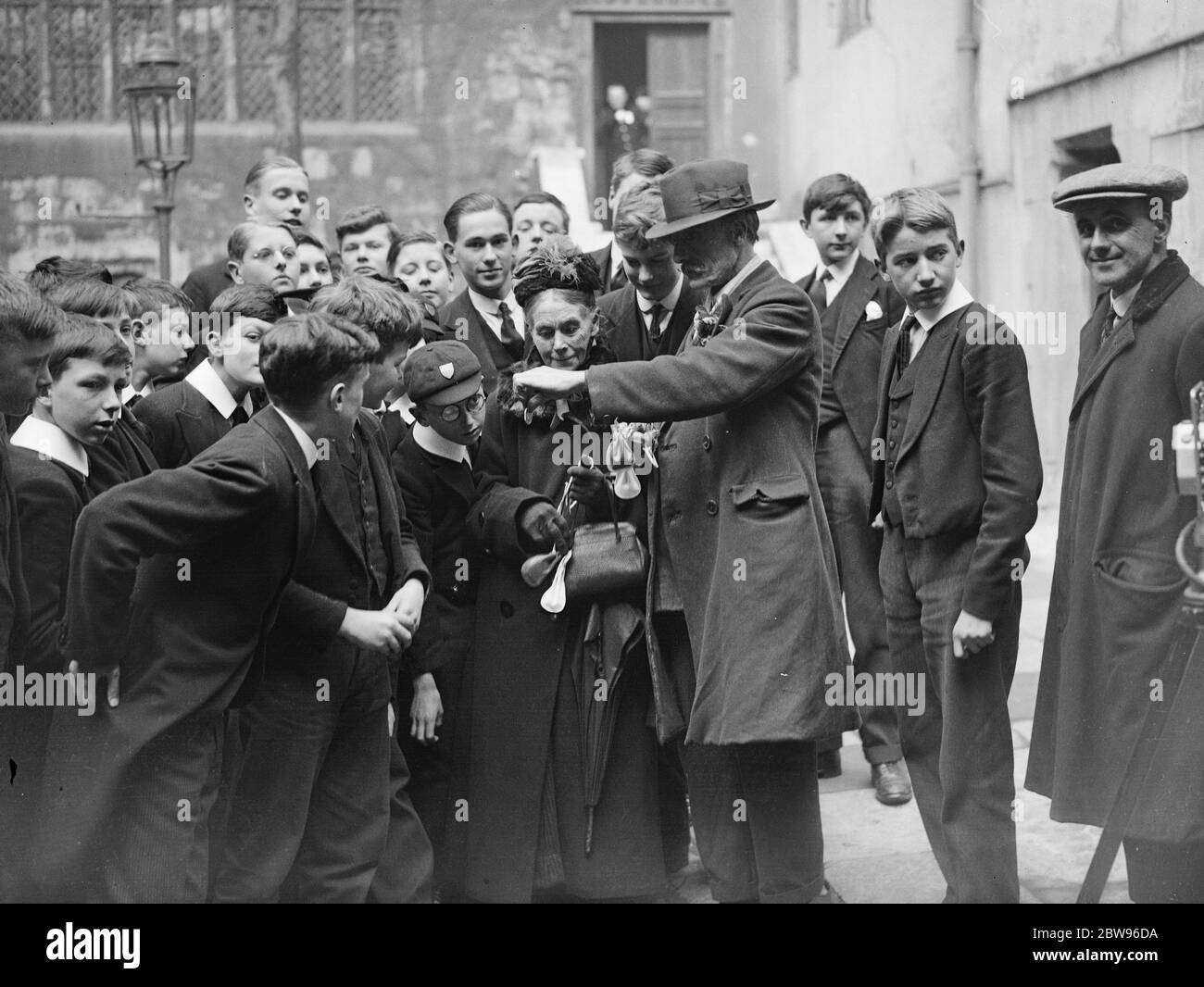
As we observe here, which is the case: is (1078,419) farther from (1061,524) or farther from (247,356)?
(247,356)

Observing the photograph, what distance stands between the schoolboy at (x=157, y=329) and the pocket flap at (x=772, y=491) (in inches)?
72.1

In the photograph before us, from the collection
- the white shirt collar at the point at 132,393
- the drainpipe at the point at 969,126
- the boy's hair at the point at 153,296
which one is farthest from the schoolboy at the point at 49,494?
the drainpipe at the point at 969,126

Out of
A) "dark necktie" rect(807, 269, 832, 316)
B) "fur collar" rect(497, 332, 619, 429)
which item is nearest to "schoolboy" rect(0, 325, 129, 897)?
"fur collar" rect(497, 332, 619, 429)

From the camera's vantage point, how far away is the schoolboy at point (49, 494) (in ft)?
11.6

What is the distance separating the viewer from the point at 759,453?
12.6 ft

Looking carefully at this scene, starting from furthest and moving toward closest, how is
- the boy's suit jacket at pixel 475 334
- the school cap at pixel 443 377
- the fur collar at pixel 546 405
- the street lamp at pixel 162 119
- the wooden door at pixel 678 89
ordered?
1. the wooden door at pixel 678 89
2. the street lamp at pixel 162 119
3. the boy's suit jacket at pixel 475 334
4. the fur collar at pixel 546 405
5. the school cap at pixel 443 377

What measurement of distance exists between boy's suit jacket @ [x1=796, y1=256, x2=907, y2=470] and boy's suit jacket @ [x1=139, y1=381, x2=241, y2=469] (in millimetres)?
2259

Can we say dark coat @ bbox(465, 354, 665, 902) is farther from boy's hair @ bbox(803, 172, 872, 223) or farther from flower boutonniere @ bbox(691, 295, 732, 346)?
boy's hair @ bbox(803, 172, 872, 223)

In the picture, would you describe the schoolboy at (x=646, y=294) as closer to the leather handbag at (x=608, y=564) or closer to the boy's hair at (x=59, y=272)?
the leather handbag at (x=608, y=564)

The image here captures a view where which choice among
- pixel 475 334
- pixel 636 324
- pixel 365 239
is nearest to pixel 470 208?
pixel 475 334

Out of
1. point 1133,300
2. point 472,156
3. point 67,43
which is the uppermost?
point 67,43
